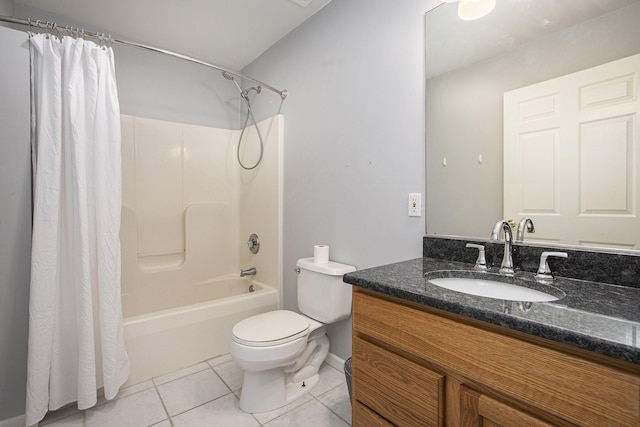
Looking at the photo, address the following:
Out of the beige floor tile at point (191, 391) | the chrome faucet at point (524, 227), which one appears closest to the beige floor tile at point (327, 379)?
the beige floor tile at point (191, 391)

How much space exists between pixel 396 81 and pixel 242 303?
176cm

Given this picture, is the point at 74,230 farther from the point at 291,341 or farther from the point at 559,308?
the point at 559,308

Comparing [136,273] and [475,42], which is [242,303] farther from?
[475,42]

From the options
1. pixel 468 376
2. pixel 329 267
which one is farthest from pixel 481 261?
pixel 329 267

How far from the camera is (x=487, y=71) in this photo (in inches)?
49.2

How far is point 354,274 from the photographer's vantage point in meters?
1.05

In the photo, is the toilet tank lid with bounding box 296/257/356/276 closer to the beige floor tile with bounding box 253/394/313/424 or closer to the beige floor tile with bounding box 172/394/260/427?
the beige floor tile with bounding box 253/394/313/424

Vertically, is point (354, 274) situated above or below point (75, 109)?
below

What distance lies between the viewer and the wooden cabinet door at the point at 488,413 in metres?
0.63

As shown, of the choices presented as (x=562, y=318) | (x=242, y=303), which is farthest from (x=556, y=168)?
(x=242, y=303)

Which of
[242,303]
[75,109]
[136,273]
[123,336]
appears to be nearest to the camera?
[75,109]

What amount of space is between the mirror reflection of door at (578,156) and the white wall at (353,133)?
42 cm

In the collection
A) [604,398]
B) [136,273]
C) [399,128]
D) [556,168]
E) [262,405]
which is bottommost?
[262,405]

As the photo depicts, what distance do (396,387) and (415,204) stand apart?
85 centimetres
